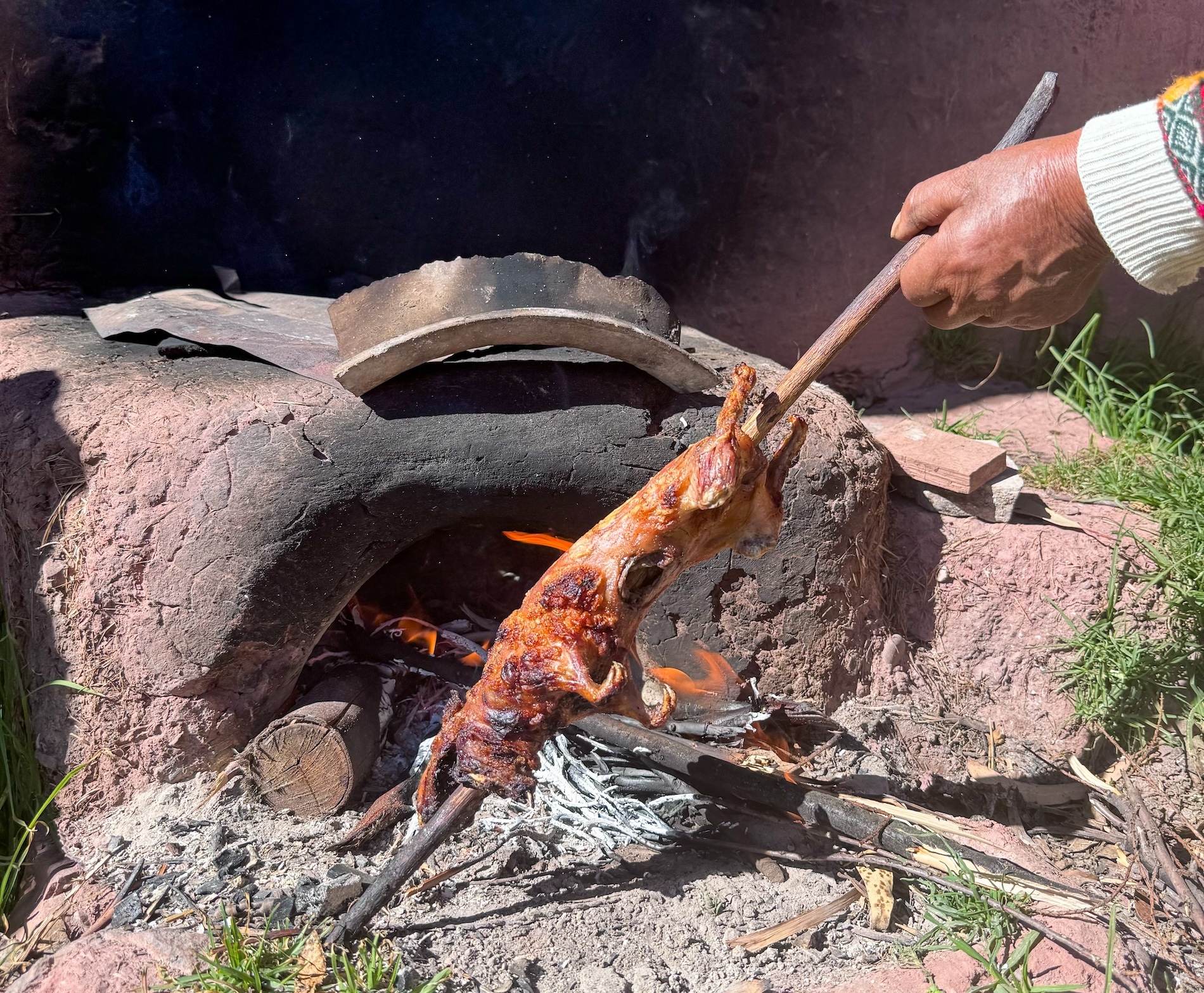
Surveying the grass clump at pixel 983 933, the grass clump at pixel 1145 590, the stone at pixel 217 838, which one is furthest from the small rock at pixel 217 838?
the grass clump at pixel 1145 590

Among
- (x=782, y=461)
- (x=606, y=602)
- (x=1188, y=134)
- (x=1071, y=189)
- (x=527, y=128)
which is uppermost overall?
(x=1188, y=134)

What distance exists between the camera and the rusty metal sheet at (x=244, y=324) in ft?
11.2

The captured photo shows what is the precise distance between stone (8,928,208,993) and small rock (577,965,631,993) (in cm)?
105

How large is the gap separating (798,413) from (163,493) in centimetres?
235

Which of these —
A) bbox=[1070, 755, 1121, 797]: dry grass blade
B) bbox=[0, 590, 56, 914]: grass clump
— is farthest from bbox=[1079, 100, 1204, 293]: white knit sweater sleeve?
Answer: bbox=[0, 590, 56, 914]: grass clump

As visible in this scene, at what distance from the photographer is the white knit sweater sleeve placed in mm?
2266

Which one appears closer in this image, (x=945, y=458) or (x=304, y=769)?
(x=304, y=769)

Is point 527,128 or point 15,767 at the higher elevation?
point 527,128

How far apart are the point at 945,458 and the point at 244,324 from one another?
3057 mm

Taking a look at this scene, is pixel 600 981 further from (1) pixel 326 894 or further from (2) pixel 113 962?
(2) pixel 113 962

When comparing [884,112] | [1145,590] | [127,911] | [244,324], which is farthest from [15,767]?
[884,112]

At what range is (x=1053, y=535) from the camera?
3938 millimetres

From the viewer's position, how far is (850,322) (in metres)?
2.37

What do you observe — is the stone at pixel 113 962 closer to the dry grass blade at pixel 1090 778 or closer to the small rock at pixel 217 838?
the small rock at pixel 217 838
